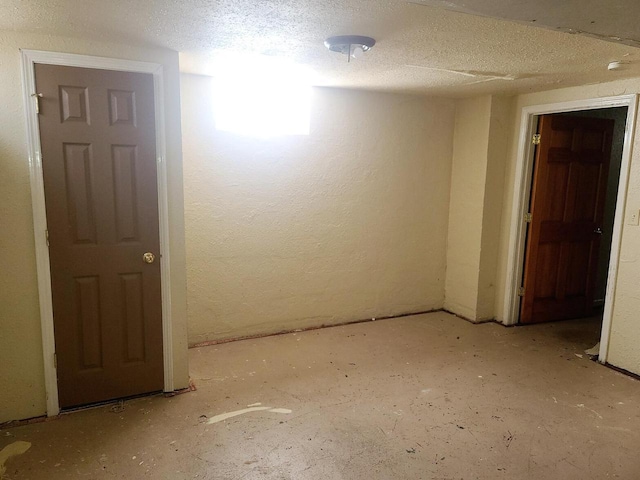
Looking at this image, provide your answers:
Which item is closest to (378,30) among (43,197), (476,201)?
(43,197)

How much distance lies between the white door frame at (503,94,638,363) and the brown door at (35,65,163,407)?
314 cm

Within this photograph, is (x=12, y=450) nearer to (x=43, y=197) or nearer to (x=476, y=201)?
(x=43, y=197)

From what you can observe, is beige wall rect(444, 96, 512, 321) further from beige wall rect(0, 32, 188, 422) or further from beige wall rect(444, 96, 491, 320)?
beige wall rect(0, 32, 188, 422)

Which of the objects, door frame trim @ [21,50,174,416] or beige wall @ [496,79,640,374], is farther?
beige wall @ [496,79,640,374]

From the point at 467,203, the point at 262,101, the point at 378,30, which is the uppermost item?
the point at 378,30

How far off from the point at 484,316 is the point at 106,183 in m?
3.51

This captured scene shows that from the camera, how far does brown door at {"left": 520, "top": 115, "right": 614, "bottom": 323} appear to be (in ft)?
13.3

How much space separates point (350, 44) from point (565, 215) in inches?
118

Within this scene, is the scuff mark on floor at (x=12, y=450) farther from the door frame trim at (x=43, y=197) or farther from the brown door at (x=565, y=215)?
the brown door at (x=565, y=215)

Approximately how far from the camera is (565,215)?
13.9 feet

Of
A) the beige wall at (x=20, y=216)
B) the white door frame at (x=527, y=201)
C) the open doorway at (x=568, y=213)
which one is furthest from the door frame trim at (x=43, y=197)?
the open doorway at (x=568, y=213)

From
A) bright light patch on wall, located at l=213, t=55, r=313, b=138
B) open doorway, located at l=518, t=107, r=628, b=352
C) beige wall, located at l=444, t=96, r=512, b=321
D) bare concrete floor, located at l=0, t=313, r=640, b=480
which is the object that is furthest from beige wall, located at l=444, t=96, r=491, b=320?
bright light patch on wall, located at l=213, t=55, r=313, b=138

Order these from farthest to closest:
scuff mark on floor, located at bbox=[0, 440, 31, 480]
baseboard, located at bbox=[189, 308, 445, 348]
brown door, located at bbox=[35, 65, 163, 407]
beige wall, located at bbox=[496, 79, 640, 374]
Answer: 1. baseboard, located at bbox=[189, 308, 445, 348]
2. beige wall, located at bbox=[496, 79, 640, 374]
3. brown door, located at bbox=[35, 65, 163, 407]
4. scuff mark on floor, located at bbox=[0, 440, 31, 480]

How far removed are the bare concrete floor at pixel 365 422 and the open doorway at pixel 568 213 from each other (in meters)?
0.71
